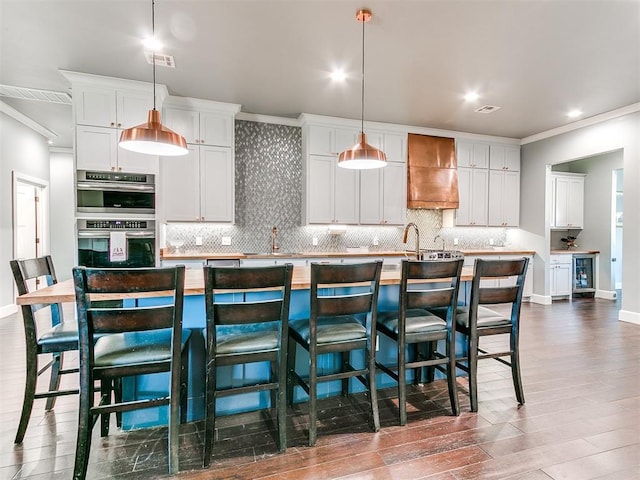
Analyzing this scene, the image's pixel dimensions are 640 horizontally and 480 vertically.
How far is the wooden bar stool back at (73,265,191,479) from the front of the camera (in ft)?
5.11

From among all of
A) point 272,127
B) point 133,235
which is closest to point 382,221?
point 272,127

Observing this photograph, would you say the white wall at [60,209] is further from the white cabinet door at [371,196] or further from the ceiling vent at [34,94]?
the white cabinet door at [371,196]

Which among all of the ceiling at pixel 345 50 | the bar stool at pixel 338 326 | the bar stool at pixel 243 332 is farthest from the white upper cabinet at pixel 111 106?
the bar stool at pixel 338 326

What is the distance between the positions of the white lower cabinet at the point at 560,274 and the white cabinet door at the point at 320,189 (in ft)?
14.0

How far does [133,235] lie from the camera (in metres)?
4.11

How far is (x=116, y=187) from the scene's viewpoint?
13.3 feet

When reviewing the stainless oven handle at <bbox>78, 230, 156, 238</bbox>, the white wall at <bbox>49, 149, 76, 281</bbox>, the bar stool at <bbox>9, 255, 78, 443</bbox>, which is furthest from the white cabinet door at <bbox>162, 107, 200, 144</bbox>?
the white wall at <bbox>49, 149, 76, 281</bbox>

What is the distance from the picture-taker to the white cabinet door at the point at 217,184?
4828 mm

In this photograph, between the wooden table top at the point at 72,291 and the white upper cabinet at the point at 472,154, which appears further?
the white upper cabinet at the point at 472,154

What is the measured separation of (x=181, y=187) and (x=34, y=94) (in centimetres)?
215

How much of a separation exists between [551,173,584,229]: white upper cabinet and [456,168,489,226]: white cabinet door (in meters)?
1.61

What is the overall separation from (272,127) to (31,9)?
3131 millimetres

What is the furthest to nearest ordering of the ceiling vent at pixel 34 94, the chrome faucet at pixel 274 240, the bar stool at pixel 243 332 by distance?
the chrome faucet at pixel 274 240
the ceiling vent at pixel 34 94
the bar stool at pixel 243 332

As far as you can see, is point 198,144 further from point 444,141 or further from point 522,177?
point 522,177
